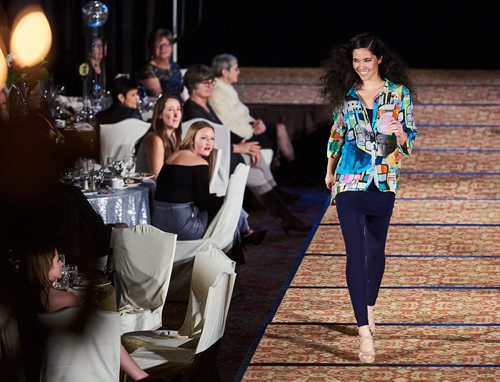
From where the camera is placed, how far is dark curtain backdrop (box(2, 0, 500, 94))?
11.1 m

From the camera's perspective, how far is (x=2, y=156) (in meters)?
1.18

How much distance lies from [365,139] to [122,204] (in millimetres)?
2119

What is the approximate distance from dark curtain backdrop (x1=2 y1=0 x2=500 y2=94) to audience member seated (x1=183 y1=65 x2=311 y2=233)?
296 cm

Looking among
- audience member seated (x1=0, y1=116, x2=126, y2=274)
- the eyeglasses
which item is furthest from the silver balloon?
audience member seated (x1=0, y1=116, x2=126, y2=274)

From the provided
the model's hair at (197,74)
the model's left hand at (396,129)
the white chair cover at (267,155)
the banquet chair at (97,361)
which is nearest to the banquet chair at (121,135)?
the model's hair at (197,74)

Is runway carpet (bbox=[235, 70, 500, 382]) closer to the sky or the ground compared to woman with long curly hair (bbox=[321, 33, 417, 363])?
closer to the ground

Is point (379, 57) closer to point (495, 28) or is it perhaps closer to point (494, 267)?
point (494, 267)

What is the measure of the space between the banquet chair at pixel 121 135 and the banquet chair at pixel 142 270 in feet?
9.09

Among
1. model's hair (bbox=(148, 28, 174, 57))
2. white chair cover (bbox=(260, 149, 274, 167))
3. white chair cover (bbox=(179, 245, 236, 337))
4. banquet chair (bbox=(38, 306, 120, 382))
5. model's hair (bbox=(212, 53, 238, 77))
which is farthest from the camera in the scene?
model's hair (bbox=(148, 28, 174, 57))

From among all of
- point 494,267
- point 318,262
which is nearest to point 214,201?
point 318,262

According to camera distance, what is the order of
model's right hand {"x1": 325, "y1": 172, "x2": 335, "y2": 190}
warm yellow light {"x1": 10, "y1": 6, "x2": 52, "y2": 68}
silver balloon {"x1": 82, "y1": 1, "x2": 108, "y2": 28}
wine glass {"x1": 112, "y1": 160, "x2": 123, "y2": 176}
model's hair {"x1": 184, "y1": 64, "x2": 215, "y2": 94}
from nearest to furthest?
warm yellow light {"x1": 10, "y1": 6, "x2": 52, "y2": 68} < model's right hand {"x1": 325, "y1": 172, "x2": 335, "y2": 190} < wine glass {"x1": 112, "y1": 160, "x2": 123, "y2": 176} < model's hair {"x1": 184, "y1": 64, "x2": 215, "y2": 94} < silver balloon {"x1": 82, "y1": 1, "x2": 108, "y2": 28}

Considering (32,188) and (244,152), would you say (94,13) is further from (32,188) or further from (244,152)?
(32,188)

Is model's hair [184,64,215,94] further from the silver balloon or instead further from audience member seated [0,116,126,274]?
audience member seated [0,116,126,274]

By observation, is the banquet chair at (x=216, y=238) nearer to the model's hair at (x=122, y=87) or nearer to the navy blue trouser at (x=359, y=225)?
the navy blue trouser at (x=359, y=225)
